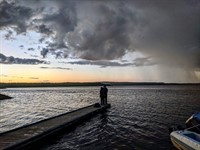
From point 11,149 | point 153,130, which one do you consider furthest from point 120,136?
point 11,149

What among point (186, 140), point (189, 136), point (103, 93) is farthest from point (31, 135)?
point (103, 93)

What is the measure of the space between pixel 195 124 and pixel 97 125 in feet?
37.0

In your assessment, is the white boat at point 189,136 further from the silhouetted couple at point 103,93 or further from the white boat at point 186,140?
the silhouetted couple at point 103,93

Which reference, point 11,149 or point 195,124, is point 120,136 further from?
point 11,149

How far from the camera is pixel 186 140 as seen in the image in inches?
555

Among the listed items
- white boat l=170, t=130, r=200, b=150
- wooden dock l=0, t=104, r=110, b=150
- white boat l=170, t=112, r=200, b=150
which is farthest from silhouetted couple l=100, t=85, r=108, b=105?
white boat l=170, t=130, r=200, b=150

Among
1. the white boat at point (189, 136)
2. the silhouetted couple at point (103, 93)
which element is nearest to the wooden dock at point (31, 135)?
the white boat at point (189, 136)

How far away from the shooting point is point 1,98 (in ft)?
238

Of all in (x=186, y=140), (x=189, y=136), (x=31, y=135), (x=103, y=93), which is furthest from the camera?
(x=103, y=93)

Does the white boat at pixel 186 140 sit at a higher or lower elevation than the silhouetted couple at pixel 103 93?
lower

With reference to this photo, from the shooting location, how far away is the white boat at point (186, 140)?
1323cm

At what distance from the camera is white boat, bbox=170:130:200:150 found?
13.2 meters

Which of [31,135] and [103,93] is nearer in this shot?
[31,135]

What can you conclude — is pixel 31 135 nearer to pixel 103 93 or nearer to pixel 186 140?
pixel 186 140
